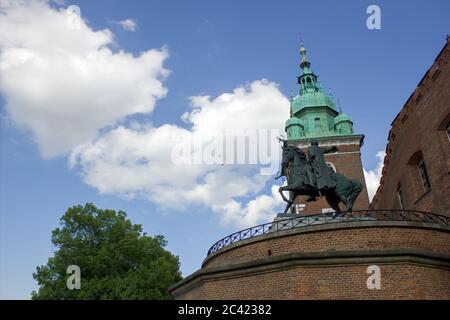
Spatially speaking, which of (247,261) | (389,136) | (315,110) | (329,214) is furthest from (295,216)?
(315,110)

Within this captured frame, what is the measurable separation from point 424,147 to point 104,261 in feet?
67.1

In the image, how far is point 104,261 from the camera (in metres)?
28.2

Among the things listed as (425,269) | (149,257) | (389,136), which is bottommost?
(425,269)

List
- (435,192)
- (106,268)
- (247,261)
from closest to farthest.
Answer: (247,261) < (435,192) < (106,268)

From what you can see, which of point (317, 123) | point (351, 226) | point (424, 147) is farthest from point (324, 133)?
point (351, 226)

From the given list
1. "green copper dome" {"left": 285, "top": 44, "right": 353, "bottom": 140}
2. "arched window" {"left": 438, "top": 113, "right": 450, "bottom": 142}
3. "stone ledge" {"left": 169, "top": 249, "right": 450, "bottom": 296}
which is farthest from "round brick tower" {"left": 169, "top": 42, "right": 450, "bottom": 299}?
"green copper dome" {"left": 285, "top": 44, "right": 353, "bottom": 140}

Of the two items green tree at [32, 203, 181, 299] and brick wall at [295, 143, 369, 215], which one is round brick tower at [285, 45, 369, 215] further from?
green tree at [32, 203, 181, 299]

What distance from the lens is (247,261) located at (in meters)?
14.6

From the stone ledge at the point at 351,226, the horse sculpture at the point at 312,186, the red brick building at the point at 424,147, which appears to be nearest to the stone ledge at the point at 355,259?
the stone ledge at the point at 351,226

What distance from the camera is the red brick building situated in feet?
68.6

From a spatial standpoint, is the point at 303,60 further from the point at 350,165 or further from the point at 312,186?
the point at 312,186

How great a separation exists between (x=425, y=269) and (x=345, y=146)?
31121mm

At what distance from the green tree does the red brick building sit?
16.1 m

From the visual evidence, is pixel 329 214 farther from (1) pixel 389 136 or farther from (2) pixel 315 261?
(1) pixel 389 136
